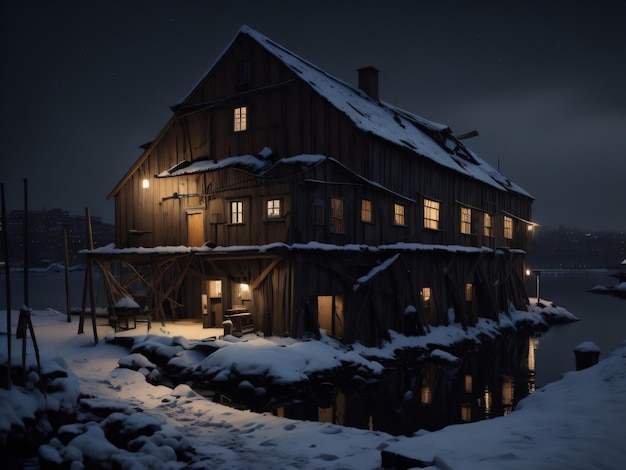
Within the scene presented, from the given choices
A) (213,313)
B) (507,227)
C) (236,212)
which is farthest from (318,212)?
(507,227)

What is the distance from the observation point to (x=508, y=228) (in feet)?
122

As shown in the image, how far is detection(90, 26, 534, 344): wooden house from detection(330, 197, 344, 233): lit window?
0.07 metres

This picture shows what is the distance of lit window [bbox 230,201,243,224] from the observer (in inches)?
872

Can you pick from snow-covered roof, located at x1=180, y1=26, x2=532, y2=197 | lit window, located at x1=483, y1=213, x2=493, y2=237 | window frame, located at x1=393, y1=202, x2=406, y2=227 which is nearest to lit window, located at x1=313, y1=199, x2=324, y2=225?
snow-covered roof, located at x1=180, y1=26, x2=532, y2=197

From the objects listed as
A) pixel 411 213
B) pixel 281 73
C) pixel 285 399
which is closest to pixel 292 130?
pixel 281 73

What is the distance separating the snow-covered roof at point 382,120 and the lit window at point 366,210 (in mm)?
3056

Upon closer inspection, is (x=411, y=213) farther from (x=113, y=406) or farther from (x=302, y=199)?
(x=113, y=406)

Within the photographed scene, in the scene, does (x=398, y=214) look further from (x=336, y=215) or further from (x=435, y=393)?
(x=435, y=393)

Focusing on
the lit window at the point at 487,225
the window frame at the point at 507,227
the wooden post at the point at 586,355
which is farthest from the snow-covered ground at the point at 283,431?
A: the window frame at the point at 507,227

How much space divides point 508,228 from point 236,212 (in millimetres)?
23671

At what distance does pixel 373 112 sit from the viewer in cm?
2703

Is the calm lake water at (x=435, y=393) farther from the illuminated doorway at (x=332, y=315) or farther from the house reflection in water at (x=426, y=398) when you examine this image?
the illuminated doorway at (x=332, y=315)

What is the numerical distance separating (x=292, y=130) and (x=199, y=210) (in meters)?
5.88

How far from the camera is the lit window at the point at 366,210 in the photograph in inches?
885
